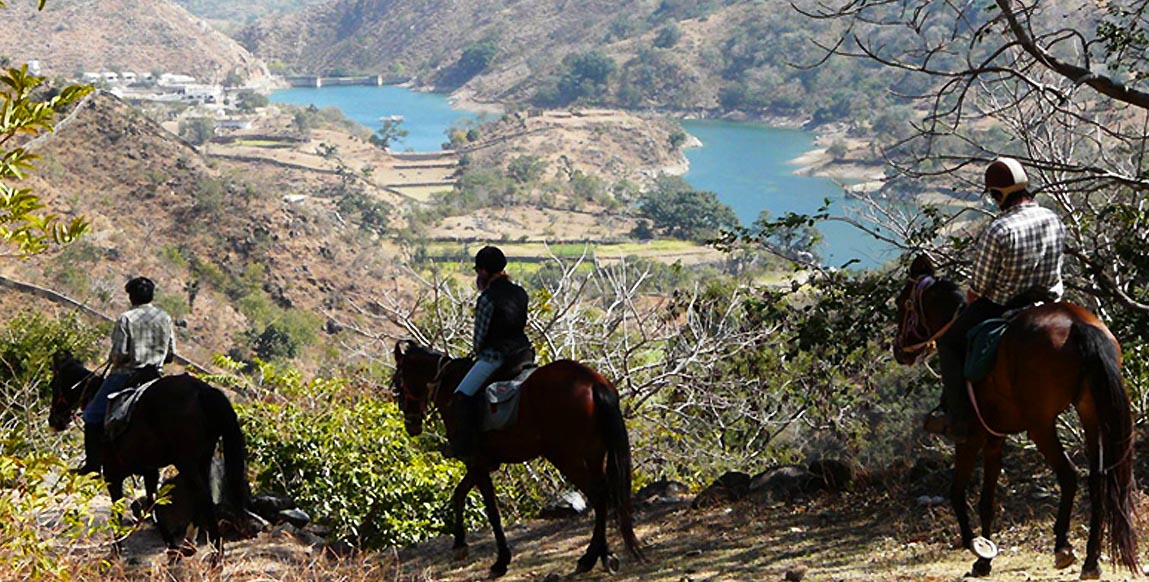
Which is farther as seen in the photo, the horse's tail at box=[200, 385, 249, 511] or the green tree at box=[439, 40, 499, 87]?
the green tree at box=[439, 40, 499, 87]

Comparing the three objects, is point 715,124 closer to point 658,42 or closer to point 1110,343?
point 658,42

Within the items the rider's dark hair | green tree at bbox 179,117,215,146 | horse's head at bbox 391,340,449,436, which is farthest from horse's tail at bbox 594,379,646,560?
green tree at bbox 179,117,215,146

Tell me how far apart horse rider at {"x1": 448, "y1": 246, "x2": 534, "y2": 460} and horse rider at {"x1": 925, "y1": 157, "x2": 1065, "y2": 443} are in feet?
7.13

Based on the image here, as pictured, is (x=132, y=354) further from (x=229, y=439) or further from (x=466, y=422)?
(x=466, y=422)

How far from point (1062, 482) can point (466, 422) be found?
9.66 ft

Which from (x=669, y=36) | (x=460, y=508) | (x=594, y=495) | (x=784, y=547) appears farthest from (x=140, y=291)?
(x=669, y=36)

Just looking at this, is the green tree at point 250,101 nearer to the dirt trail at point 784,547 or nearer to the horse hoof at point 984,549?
the dirt trail at point 784,547

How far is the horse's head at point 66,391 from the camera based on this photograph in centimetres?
708

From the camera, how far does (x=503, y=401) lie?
609 cm

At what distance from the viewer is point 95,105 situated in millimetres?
51344

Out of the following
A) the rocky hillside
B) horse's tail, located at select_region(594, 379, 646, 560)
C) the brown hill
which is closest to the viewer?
horse's tail, located at select_region(594, 379, 646, 560)

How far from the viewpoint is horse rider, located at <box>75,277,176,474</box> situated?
21.5ft

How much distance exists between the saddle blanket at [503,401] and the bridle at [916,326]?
1.94 meters

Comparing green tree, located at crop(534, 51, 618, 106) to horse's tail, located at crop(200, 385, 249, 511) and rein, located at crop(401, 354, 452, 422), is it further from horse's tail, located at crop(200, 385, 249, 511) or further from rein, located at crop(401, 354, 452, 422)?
horse's tail, located at crop(200, 385, 249, 511)
